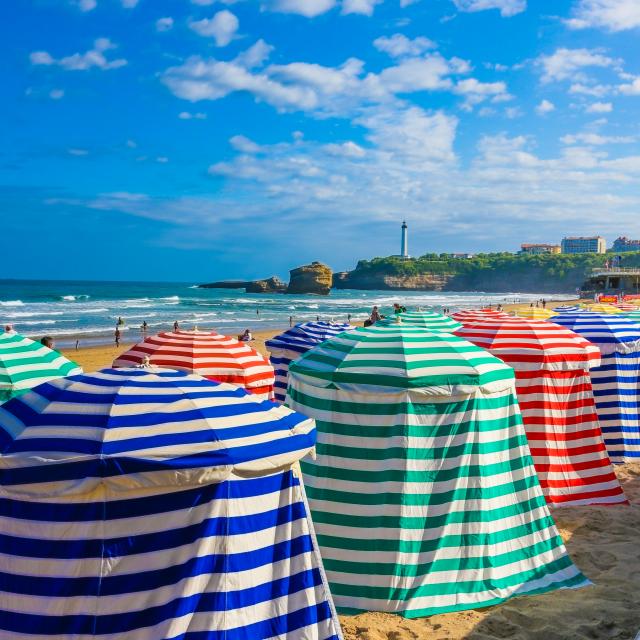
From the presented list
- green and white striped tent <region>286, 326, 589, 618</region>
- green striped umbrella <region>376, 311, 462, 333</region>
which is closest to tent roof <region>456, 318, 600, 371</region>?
green striped umbrella <region>376, 311, 462, 333</region>

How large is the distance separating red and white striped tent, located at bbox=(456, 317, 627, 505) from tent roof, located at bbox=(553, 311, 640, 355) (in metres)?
1.52

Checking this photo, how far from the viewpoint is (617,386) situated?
9.22 metres

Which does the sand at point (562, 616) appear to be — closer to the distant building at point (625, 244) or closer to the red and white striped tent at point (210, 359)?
the red and white striped tent at point (210, 359)

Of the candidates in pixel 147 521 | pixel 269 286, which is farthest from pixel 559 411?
pixel 269 286

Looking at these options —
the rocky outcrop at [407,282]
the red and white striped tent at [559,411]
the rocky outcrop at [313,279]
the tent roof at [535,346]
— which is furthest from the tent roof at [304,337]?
the rocky outcrop at [407,282]

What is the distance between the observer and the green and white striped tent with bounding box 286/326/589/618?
498 centimetres

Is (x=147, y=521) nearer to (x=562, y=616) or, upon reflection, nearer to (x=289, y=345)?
(x=562, y=616)

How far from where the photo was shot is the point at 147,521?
3.33 metres

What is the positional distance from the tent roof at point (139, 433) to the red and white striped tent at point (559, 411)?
4.30 meters

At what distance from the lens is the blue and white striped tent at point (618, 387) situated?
9.22 meters

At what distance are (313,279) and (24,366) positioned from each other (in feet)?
368

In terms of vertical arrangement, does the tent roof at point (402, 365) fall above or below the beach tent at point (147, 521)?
above

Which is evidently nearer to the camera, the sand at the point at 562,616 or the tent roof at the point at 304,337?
the sand at the point at 562,616

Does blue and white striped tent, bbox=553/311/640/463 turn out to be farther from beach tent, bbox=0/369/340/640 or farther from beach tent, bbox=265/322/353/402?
beach tent, bbox=0/369/340/640
